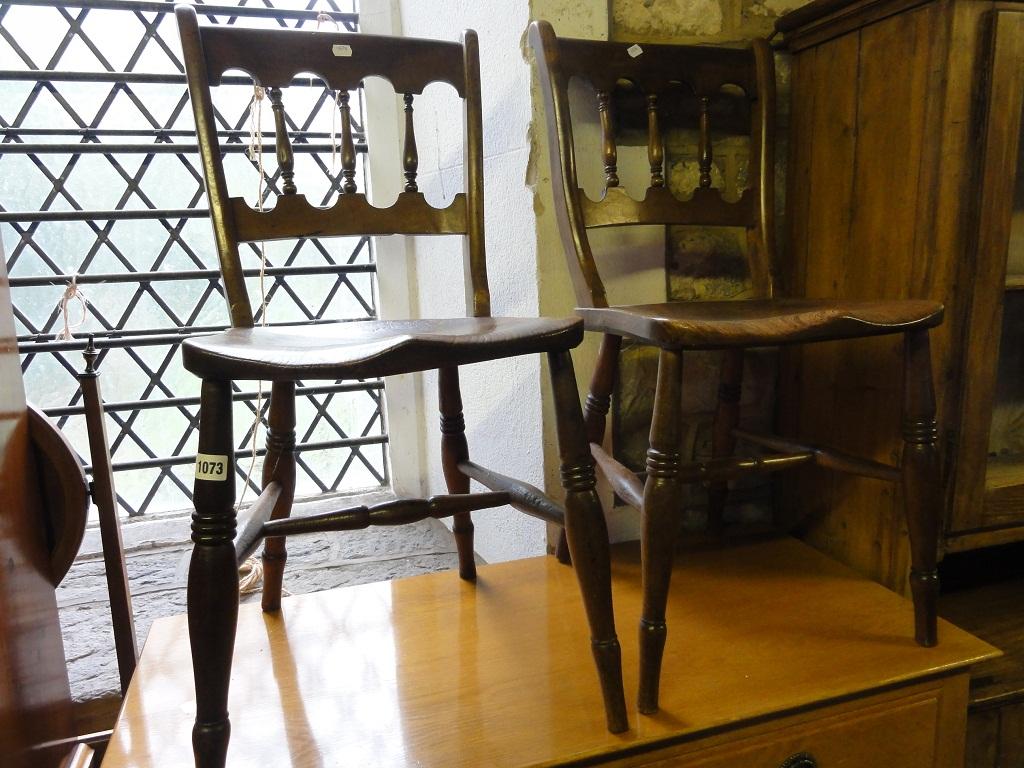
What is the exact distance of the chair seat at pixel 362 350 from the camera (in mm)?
662

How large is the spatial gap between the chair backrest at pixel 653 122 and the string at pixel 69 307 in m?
1.04

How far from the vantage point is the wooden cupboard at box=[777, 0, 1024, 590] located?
0.95m

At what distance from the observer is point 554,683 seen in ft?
2.97

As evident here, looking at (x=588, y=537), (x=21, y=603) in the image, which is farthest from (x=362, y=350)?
(x=21, y=603)

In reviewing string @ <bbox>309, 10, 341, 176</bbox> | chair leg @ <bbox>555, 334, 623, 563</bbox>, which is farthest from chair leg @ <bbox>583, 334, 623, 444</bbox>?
string @ <bbox>309, 10, 341, 176</bbox>

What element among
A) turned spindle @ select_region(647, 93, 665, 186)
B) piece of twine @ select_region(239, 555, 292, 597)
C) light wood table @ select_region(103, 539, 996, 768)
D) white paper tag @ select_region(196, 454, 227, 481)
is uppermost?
turned spindle @ select_region(647, 93, 665, 186)

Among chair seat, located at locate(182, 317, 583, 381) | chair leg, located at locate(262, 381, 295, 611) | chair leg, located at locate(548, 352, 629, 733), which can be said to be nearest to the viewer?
chair seat, located at locate(182, 317, 583, 381)

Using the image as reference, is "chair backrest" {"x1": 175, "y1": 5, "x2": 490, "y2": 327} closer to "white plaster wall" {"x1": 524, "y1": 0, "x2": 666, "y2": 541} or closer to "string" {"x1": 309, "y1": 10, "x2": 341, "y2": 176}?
"white plaster wall" {"x1": 524, "y1": 0, "x2": 666, "y2": 541}

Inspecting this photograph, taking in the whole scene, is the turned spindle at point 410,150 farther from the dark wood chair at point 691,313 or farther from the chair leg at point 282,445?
the chair leg at point 282,445

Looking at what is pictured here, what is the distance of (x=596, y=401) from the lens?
110cm

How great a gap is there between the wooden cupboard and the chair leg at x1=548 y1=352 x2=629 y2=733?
1.88ft

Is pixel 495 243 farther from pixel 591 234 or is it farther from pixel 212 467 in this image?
pixel 212 467

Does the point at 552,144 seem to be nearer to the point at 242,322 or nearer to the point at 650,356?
the point at 650,356

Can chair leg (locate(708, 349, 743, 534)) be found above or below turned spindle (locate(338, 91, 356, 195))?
below
